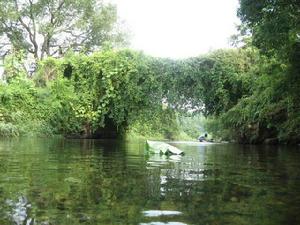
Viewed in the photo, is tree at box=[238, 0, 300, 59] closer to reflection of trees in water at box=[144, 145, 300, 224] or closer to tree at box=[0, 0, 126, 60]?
reflection of trees in water at box=[144, 145, 300, 224]

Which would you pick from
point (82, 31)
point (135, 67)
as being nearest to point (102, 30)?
point (82, 31)

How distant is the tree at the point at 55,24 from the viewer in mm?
34688

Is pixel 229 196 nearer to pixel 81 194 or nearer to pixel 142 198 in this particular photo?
pixel 142 198

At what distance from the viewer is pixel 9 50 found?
35969 millimetres

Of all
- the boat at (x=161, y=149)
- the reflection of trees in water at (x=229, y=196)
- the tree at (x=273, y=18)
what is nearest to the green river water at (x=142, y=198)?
the reflection of trees in water at (x=229, y=196)

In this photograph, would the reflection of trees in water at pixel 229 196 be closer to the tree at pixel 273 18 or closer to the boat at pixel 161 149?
the boat at pixel 161 149

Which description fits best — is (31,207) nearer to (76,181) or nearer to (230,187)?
(76,181)

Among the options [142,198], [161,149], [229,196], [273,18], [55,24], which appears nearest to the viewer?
[142,198]

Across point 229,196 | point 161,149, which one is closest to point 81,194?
point 229,196

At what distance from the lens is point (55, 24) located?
35.5m

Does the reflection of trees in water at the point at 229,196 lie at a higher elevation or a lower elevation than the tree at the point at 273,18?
Answer: lower

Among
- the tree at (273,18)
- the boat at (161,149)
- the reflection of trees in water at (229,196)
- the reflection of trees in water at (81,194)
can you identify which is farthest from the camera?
the tree at (273,18)

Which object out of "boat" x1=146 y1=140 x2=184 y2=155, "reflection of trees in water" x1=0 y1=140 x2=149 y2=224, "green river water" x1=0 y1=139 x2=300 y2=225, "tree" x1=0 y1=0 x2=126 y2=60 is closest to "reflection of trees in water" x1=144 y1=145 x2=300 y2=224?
"green river water" x1=0 y1=139 x2=300 y2=225

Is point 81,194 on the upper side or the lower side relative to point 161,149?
lower
